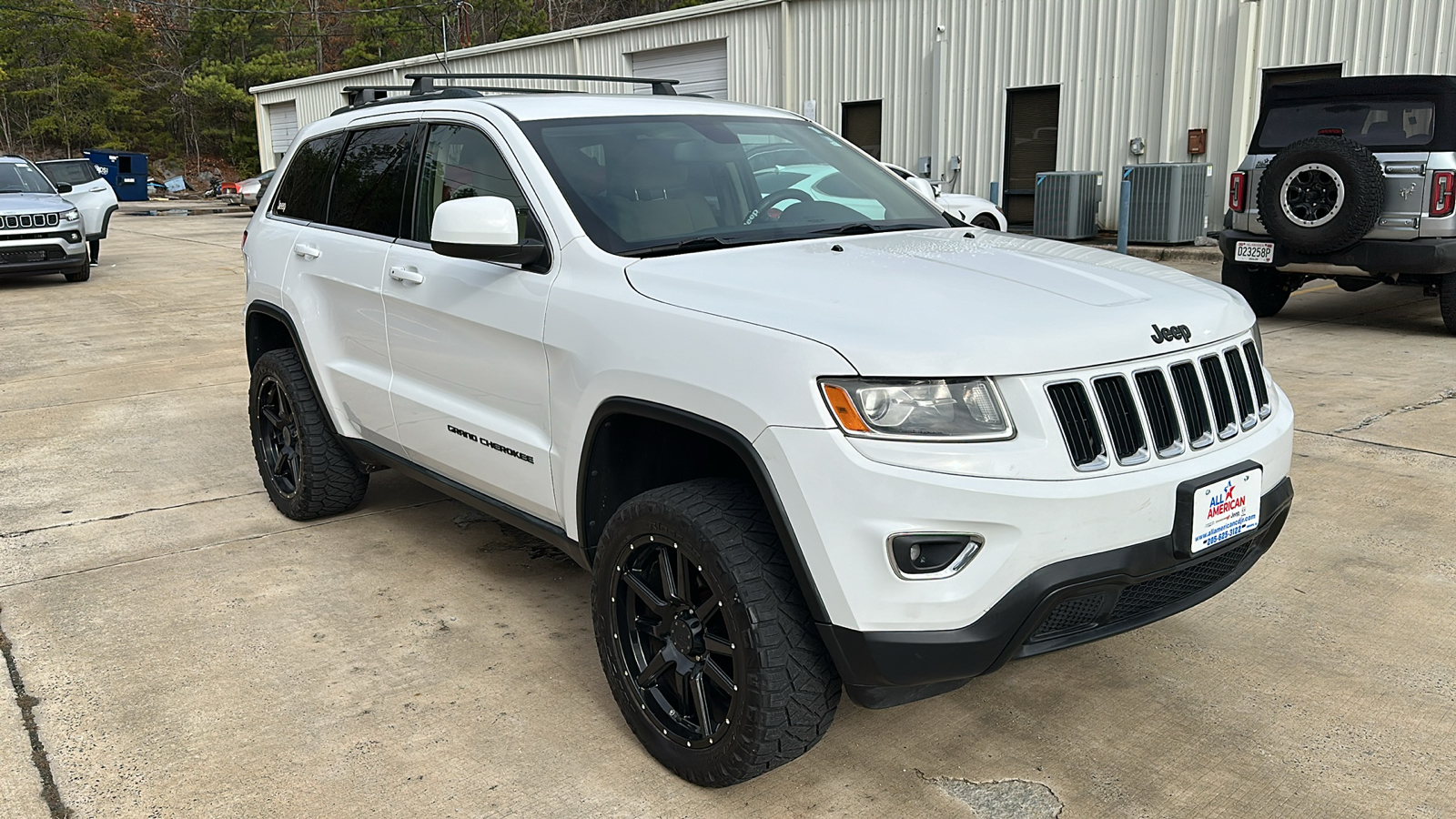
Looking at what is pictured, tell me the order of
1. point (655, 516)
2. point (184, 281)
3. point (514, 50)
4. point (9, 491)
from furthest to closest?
1. point (514, 50)
2. point (184, 281)
3. point (9, 491)
4. point (655, 516)

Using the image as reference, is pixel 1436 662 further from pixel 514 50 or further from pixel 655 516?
pixel 514 50

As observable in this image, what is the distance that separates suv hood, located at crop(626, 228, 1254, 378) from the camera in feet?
8.13

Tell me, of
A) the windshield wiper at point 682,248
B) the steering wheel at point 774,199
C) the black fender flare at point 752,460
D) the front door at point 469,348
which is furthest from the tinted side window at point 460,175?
the black fender flare at point 752,460

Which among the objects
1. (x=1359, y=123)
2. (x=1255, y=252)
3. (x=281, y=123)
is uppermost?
(x=281, y=123)

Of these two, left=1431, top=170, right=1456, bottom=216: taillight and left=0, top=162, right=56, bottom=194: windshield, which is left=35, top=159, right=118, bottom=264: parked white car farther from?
left=1431, top=170, right=1456, bottom=216: taillight

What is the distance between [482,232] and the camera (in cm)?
316

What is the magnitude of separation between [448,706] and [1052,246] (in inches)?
90.2

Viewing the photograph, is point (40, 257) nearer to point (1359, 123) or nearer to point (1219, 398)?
point (1359, 123)

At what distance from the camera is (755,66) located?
20594 mm

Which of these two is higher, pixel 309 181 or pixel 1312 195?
pixel 309 181

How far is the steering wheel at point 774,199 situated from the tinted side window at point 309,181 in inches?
78.5

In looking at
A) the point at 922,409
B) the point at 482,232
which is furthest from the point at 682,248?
the point at 922,409

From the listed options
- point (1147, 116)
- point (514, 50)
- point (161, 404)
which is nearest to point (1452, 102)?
point (1147, 116)

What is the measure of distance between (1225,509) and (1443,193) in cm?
705
